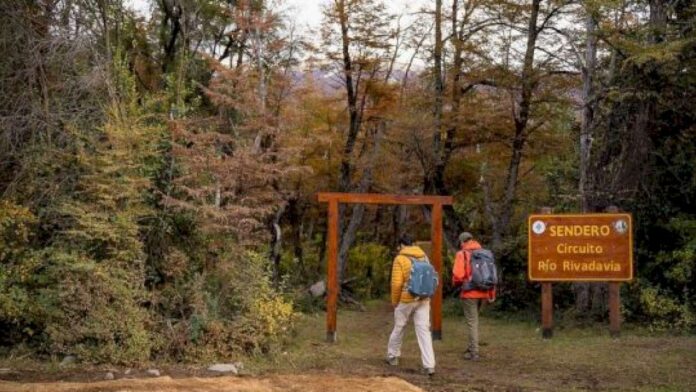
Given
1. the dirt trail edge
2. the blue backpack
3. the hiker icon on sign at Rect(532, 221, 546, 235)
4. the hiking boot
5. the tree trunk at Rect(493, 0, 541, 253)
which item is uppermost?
the tree trunk at Rect(493, 0, 541, 253)

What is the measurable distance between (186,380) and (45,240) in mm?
3980

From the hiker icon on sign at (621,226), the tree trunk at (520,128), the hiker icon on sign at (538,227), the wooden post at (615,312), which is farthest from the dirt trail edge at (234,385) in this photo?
the tree trunk at (520,128)

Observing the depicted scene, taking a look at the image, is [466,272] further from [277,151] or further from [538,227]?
[277,151]

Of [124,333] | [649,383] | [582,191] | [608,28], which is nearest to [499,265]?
[582,191]

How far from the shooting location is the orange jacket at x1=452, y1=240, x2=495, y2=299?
9789 mm

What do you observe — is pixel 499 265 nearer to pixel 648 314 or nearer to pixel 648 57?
pixel 648 314

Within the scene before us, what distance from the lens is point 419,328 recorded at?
8.81 meters

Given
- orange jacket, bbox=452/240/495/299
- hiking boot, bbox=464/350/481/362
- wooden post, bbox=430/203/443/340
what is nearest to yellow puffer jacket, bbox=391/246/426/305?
orange jacket, bbox=452/240/495/299

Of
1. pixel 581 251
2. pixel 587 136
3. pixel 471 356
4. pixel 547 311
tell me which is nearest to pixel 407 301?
pixel 471 356

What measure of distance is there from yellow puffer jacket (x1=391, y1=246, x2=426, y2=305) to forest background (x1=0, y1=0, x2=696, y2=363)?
207 centimetres

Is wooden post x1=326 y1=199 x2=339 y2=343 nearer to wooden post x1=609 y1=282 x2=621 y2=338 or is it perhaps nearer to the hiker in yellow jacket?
the hiker in yellow jacket

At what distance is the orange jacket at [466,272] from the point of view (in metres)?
9.79

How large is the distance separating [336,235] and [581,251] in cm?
413

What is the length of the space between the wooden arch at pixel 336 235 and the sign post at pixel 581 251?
5.26 ft
